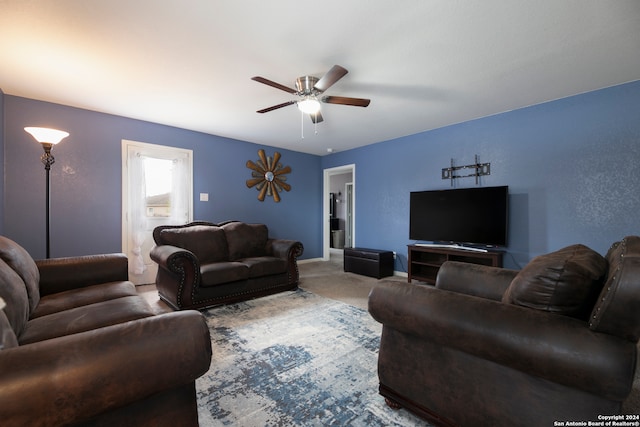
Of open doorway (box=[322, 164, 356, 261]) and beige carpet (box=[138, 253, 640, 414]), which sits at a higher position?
open doorway (box=[322, 164, 356, 261])

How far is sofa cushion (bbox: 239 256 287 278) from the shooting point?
10.9ft

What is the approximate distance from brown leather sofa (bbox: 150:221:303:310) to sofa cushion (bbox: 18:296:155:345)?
1.08 meters

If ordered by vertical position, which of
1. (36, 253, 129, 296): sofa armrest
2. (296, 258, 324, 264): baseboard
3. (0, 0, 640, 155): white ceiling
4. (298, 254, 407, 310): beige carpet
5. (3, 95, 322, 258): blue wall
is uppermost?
(0, 0, 640, 155): white ceiling

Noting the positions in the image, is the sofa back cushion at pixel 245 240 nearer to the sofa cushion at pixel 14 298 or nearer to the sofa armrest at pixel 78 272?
the sofa armrest at pixel 78 272

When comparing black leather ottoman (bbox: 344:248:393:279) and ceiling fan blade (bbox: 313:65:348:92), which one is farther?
black leather ottoman (bbox: 344:248:393:279)

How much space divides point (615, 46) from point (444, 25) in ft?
4.84

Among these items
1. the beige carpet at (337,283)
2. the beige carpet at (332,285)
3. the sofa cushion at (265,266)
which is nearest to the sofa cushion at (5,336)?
the beige carpet at (332,285)

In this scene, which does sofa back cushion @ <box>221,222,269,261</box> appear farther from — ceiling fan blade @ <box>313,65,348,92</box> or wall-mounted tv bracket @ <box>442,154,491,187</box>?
wall-mounted tv bracket @ <box>442,154,491,187</box>

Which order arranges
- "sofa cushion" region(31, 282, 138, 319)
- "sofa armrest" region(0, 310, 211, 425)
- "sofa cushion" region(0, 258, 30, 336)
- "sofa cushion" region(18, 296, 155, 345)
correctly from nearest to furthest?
"sofa armrest" region(0, 310, 211, 425) → "sofa cushion" region(0, 258, 30, 336) → "sofa cushion" region(18, 296, 155, 345) → "sofa cushion" region(31, 282, 138, 319)

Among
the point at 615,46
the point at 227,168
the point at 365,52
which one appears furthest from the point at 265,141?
the point at 615,46

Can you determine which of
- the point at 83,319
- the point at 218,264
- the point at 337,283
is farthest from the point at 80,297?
the point at 337,283

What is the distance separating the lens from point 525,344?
958 millimetres

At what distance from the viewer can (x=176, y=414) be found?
978mm

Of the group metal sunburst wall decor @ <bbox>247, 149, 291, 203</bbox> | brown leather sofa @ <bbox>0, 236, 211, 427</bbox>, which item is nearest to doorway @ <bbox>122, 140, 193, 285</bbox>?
metal sunburst wall decor @ <bbox>247, 149, 291, 203</bbox>
